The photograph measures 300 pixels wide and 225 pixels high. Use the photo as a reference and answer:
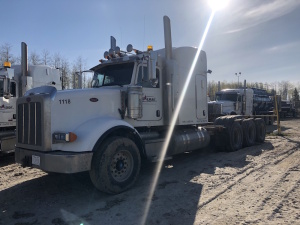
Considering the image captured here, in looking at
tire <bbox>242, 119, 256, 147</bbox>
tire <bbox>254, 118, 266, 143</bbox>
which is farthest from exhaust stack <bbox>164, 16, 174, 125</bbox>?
tire <bbox>254, 118, 266, 143</bbox>

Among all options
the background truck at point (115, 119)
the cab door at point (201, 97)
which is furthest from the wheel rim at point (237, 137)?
the background truck at point (115, 119)

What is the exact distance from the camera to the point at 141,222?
4188 mm

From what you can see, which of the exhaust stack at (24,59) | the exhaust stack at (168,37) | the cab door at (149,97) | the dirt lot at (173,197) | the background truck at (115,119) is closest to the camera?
the dirt lot at (173,197)

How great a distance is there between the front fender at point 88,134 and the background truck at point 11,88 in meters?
4.83

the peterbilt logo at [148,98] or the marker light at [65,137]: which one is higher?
the peterbilt logo at [148,98]

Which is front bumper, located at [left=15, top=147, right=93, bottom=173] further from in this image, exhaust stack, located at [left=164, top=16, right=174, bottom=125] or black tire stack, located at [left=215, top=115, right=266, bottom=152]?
black tire stack, located at [left=215, top=115, right=266, bottom=152]

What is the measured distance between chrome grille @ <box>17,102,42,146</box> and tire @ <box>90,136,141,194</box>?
1.21 metres

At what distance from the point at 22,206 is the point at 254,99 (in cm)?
2304

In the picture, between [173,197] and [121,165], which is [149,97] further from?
[173,197]

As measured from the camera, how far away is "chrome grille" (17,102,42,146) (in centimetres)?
535

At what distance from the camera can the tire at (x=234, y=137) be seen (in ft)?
33.7

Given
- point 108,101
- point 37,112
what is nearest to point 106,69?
point 108,101

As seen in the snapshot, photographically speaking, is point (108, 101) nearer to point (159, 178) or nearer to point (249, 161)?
point (159, 178)

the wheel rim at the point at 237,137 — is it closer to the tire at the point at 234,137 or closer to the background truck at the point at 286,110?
the tire at the point at 234,137
